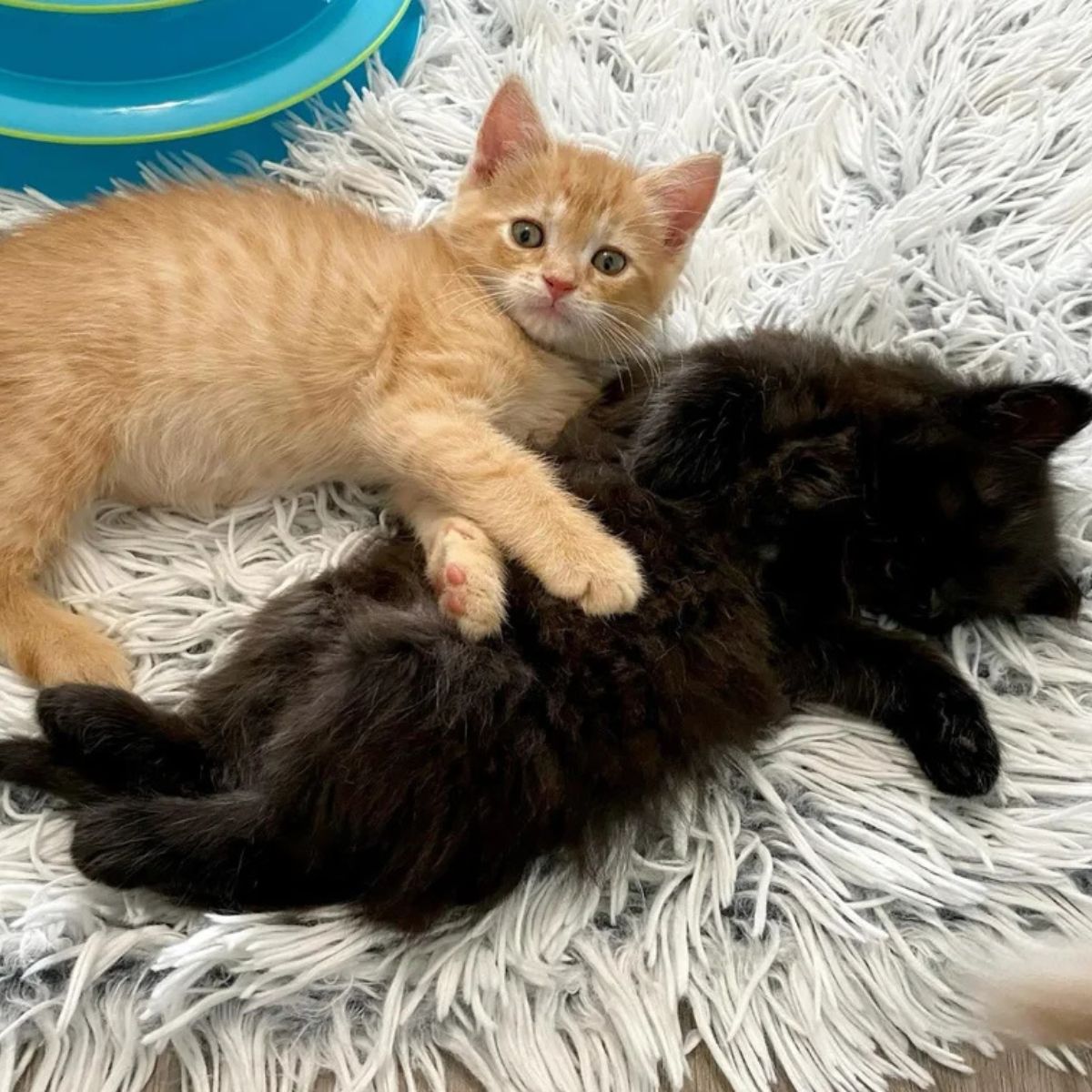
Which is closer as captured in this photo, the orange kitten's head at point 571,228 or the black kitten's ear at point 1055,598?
the black kitten's ear at point 1055,598

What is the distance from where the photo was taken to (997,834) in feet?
3.24

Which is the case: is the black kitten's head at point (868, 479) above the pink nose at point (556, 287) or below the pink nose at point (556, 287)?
below

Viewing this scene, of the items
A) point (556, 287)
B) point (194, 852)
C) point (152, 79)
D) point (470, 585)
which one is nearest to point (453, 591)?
point (470, 585)

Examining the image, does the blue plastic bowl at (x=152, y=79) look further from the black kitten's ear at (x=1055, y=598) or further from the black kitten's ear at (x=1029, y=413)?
the black kitten's ear at (x=1055, y=598)

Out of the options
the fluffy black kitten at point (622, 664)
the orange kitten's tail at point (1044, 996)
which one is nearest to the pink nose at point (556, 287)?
the fluffy black kitten at point (622, 664)

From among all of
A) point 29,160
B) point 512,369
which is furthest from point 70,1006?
point 29,160

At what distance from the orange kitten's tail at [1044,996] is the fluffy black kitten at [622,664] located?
0.56ft

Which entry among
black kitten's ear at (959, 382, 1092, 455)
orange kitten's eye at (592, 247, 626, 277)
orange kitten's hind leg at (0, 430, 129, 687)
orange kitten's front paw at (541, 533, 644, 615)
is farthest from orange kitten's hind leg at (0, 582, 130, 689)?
black kitten's ear at (959, 382, 1092, 455)

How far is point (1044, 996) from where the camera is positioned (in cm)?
81

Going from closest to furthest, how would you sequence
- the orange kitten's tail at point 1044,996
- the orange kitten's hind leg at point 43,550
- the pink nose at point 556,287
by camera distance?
the orange kitten's tail at point 1044,996, the orange kitten's hind leg at point 43,550, the pink nose at point 556,287

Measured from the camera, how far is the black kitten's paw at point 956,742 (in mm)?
984

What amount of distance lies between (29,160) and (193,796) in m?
0.88

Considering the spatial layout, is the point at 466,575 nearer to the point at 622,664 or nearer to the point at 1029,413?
the point at 622,664

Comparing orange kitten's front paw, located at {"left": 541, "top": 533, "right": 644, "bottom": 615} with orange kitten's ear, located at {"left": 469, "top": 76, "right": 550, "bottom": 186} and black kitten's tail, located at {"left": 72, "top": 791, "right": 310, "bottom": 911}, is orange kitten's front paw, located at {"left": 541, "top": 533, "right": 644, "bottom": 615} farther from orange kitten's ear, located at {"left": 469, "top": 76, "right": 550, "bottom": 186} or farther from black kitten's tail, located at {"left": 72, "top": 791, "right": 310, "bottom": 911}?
orange kitten's ear, located at {"left": 469, "top": 76, "right": 550, "bottom": 186}
